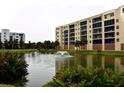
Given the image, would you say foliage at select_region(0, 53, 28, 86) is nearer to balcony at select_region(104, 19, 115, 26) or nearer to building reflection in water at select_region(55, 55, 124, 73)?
building reflection in water at select_region(55, 55, 124, 73)

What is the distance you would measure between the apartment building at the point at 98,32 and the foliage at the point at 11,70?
205 feet

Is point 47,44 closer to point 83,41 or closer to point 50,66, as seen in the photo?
point 83,41

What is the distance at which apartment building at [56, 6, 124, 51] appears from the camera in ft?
262

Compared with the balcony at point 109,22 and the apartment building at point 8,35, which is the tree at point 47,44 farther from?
the balcony at point 109,22

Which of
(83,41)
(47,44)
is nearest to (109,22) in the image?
(83,41)

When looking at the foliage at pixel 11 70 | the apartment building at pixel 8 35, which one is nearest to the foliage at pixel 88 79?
the foliage at pixel 11 70

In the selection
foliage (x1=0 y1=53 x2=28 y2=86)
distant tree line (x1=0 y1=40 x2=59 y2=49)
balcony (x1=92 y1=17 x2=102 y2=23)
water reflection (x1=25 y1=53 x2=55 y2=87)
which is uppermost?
balcony (x1=92 y1=17 x2=102 y2=23)

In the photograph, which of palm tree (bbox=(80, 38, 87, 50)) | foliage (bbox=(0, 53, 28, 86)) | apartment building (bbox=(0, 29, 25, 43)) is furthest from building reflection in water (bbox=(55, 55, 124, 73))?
apartment building (bbox=(0, 29, 25, 43))

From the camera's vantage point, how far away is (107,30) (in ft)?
282

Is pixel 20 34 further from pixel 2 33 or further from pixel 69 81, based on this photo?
pixel 69 81

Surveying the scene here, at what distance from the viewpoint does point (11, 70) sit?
16422 millimetres

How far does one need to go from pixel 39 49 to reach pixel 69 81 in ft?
367

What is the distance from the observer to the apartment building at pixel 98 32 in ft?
262

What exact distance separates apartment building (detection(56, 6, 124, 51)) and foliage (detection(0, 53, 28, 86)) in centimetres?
6259
